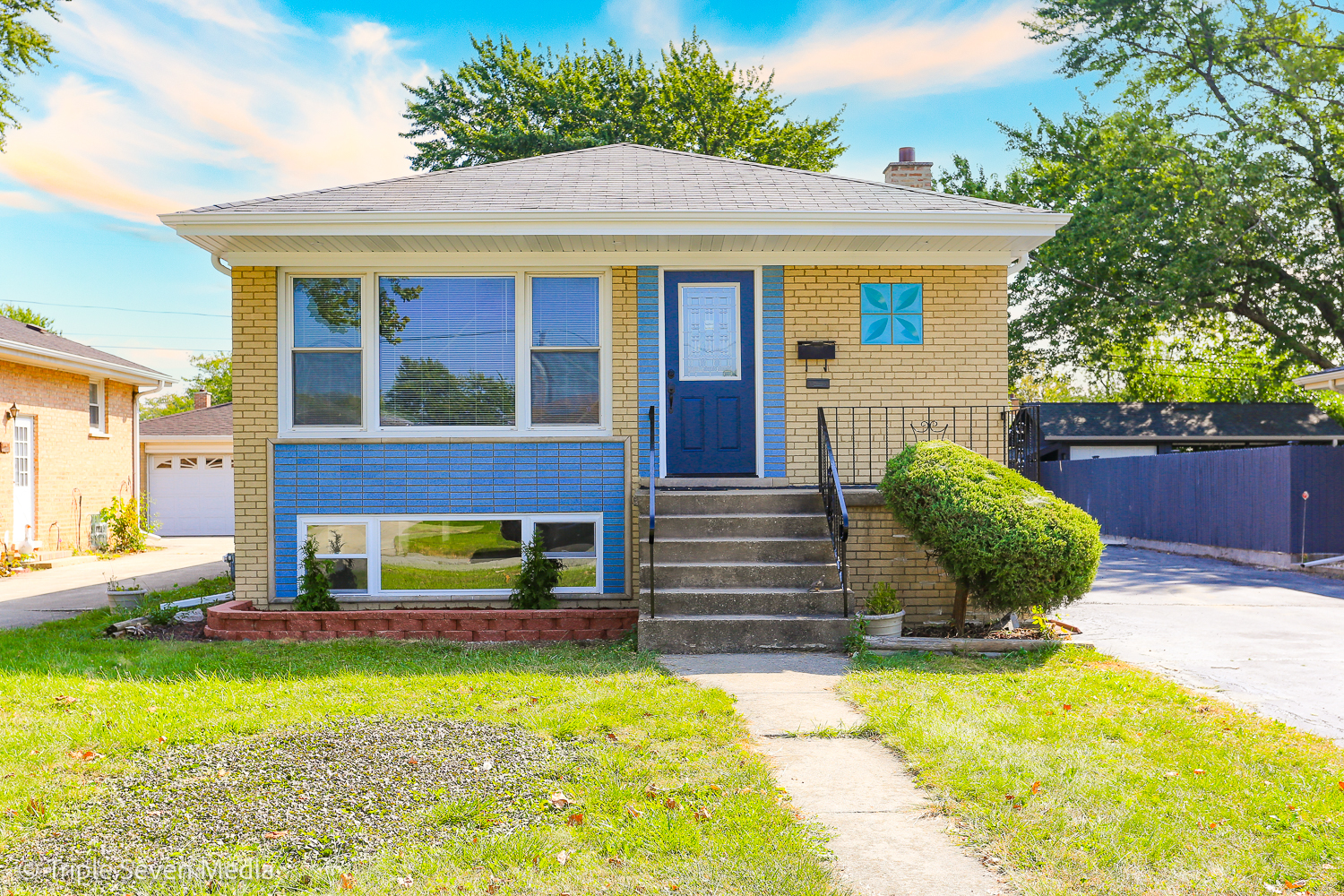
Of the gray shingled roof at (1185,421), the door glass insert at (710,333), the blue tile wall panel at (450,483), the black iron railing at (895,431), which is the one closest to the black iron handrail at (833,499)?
the black iron railing at (895,431)

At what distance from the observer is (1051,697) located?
5.16 m

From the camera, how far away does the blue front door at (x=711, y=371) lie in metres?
8.16

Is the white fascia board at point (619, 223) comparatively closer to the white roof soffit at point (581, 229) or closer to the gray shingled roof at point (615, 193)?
the white roof soffit at point (581, 229)

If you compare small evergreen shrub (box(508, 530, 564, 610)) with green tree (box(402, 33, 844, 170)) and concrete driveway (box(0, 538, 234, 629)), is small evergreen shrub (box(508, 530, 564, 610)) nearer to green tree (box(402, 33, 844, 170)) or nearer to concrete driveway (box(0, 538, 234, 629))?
concrete driveway (box(0, 538, 234, 629))

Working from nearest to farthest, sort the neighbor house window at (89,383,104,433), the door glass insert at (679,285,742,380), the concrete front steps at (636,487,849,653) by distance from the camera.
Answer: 1. the concrete front steps at (636,487,849,653)
2. the door glass insert at (679,285,742,380)
3. the neighbor house window at (89,383,104,433)

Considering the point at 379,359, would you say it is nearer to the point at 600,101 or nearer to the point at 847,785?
the point at 847,785

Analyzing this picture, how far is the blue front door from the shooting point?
8164mm

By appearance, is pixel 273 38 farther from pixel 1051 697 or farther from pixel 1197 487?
pixel 1197 487

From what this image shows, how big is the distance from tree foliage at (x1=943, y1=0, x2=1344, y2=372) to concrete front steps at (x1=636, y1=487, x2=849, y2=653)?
56.2 ft

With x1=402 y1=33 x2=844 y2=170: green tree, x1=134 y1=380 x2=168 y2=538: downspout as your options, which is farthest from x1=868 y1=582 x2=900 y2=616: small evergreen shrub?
x1=402 y1=33 x2=844 y2=170: green tree

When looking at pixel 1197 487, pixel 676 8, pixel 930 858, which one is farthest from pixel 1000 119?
pixel 930 858

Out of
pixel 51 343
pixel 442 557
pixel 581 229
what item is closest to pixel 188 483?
pixel 51 343

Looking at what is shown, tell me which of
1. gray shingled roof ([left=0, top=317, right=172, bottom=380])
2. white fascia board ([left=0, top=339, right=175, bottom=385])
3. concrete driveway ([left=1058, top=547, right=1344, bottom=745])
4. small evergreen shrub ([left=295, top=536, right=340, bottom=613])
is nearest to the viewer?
concrete driveway ([left=1058, top=547, right=1344, bottom=745])

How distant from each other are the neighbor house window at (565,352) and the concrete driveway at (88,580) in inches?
219
